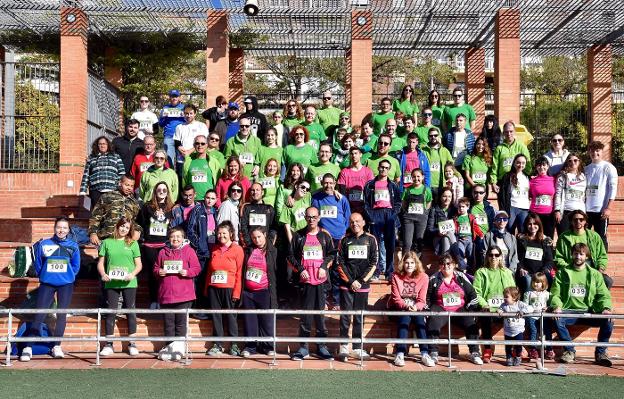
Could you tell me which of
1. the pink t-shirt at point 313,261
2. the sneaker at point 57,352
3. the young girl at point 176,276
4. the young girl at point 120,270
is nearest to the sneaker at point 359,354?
the pink t-shirt at point 313,261

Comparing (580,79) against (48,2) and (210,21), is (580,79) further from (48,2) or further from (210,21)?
(48,2)

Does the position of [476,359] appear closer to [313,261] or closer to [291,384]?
[313,261]

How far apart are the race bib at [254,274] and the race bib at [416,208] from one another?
8.15 ft

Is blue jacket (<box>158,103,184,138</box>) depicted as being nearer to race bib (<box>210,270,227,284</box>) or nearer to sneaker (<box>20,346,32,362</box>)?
race bib (<box>210,270,227,284</box>)

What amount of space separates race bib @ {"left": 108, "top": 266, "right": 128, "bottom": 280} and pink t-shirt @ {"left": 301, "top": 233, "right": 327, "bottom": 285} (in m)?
2.26

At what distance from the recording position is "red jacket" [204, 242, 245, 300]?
9.26m

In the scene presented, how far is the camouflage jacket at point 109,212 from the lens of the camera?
9.92 metres

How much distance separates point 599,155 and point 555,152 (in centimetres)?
72

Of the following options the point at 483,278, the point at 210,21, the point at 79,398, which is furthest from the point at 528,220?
the point at 210,21

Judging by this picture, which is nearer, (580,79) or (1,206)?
(1,206)

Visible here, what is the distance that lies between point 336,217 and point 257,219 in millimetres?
1110

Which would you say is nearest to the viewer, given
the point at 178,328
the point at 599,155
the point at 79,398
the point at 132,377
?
the point at 79,398

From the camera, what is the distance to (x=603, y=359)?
906 cm

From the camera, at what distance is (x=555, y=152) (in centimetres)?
1144
